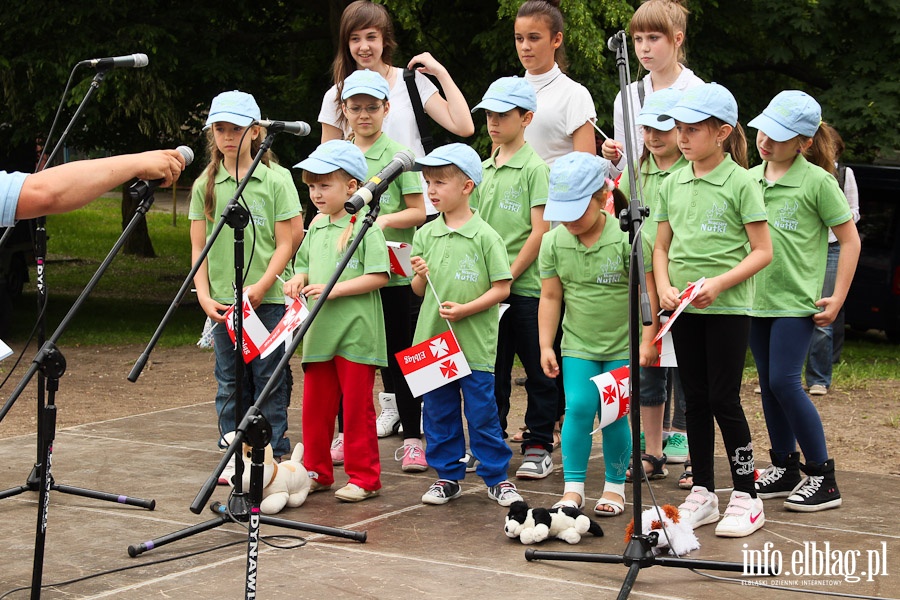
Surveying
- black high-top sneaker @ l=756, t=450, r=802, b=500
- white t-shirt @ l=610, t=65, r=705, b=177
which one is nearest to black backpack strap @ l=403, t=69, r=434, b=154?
white t-shirt @ l=610, t=65, r=705, b=177

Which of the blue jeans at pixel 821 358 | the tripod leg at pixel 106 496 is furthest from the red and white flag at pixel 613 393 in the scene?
the blue jeans at pixel 821 358

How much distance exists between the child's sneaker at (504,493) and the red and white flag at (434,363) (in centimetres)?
60

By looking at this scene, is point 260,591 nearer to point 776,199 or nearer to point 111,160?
point 111,160

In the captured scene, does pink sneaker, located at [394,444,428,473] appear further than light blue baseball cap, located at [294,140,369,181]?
Yes

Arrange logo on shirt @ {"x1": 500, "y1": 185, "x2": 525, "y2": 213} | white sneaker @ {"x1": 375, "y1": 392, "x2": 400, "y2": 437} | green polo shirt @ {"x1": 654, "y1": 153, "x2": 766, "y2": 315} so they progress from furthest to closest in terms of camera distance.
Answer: white sneaker @ {"x1": 375, "y1": 392, "x2": 400, "y2": 437}
logo on shirt @ {"x1": 500, "y1": 185, "x2": 525, "y2": 213}
green polo shirt @ {"x1": 654, "y1": 153, "x2": 766, "y2": 315}

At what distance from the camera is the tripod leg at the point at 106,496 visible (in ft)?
18.1

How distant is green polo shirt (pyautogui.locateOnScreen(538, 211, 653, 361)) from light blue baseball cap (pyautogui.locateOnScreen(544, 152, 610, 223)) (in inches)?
9.3

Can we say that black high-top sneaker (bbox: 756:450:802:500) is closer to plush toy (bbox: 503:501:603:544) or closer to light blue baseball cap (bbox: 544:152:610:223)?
plush toy (bbox: 503:501:603:544)

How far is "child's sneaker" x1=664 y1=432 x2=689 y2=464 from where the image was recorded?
6484 millimetres

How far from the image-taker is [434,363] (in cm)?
551

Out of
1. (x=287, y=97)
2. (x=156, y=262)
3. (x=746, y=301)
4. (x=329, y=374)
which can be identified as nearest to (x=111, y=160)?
(x=329, y=374)

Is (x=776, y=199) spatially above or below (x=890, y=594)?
above

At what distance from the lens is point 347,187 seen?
577 centimetres

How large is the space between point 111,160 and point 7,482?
2873mm
